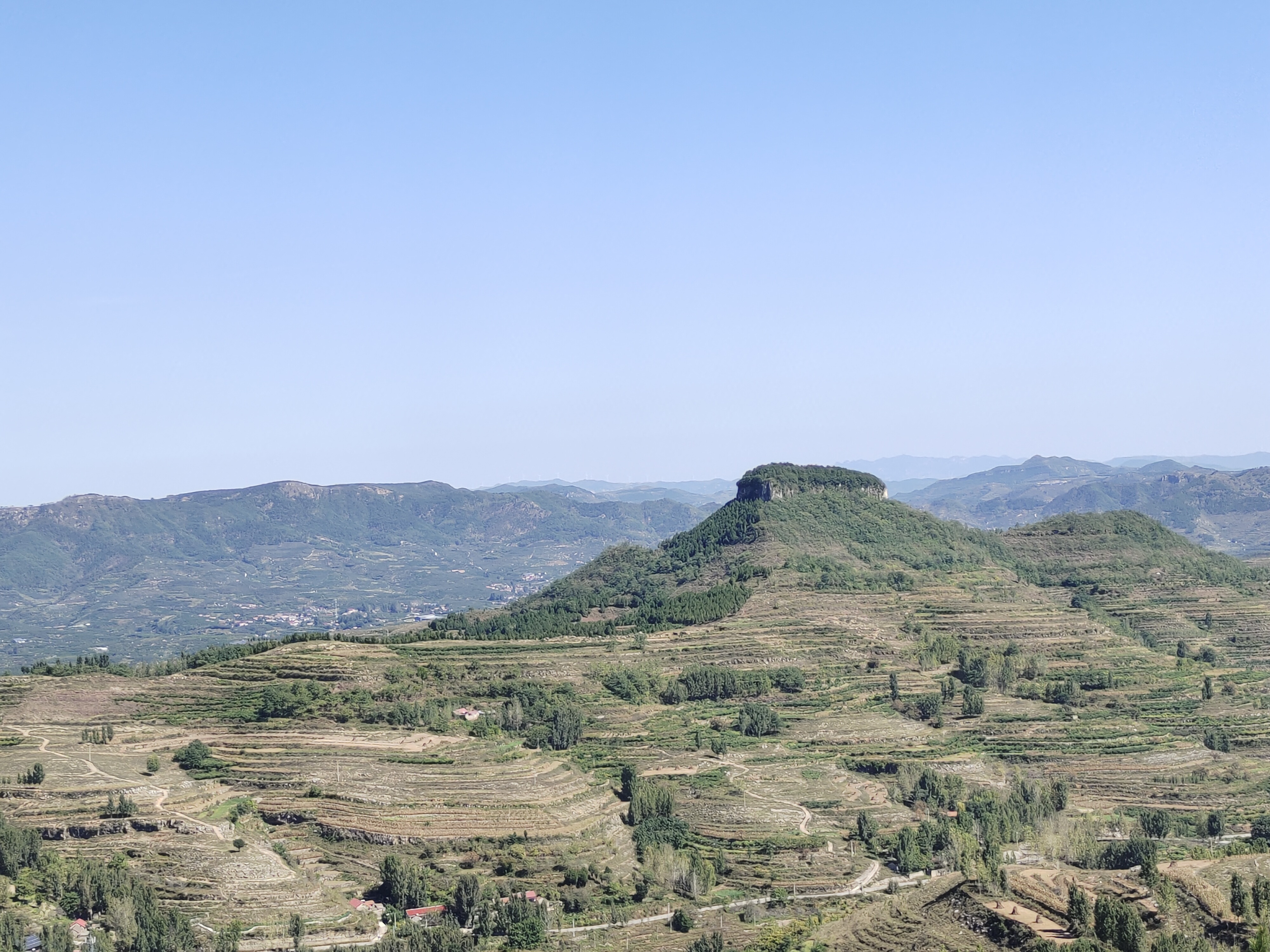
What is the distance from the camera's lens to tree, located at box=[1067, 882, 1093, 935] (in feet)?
169

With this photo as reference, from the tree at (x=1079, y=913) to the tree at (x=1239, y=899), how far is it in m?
5.17

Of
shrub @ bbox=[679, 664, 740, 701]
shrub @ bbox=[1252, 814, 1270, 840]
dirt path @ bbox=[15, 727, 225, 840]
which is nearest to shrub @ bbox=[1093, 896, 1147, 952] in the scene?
shrub @ bbox=[1252, 814, 1270, 840]

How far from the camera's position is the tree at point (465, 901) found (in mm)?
60688

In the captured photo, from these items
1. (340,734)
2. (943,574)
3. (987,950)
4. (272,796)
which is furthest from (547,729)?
(943,574)

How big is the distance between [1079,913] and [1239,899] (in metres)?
6.18

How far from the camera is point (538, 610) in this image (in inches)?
4899

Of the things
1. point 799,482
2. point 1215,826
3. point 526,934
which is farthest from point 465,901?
point 799,482

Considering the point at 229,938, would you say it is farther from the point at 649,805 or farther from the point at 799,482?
the point at 799,482

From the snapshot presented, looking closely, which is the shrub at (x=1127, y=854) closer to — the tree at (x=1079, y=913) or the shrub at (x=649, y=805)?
the tree at (x=1079, y=913)

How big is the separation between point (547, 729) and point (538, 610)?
40.5 metres

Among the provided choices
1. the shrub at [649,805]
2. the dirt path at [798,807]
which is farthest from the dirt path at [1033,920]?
the shrub at [649,805]

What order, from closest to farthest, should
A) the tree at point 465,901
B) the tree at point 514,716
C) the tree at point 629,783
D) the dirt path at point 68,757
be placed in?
the tree at point 465,901, the dirt path at point 68,757, the tree at point 629,783, the tree at point 514,716

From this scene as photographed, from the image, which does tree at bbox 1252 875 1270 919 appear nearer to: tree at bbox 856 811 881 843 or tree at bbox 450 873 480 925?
tree at bbox 856 811 881 843

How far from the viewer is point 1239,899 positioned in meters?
52.8
